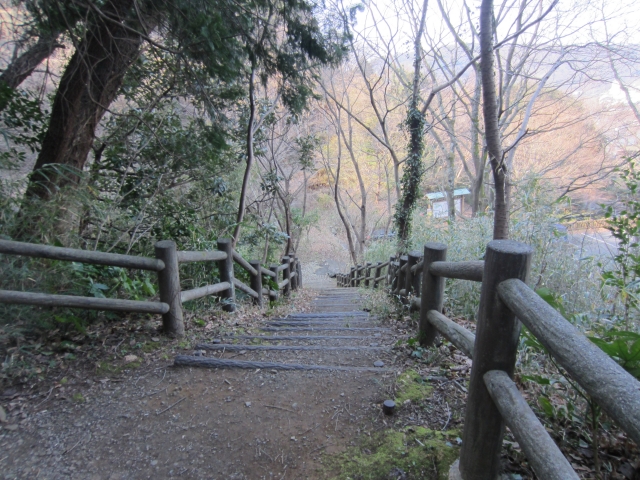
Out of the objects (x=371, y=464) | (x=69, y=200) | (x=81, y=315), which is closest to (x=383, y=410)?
(x=371, y=464)

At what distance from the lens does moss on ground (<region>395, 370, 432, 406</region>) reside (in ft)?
6.70

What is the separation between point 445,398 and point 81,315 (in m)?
3.04

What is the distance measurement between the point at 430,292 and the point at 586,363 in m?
1.84

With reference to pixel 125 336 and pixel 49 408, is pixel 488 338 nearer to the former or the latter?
pixel 49 408

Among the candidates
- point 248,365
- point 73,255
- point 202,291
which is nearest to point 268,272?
point 202,291

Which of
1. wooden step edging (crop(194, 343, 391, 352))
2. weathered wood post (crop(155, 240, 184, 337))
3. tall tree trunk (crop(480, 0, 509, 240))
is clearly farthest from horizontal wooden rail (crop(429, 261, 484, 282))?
tall tree trunk (crop(480, 0, 509, 240))

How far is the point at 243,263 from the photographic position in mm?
4895

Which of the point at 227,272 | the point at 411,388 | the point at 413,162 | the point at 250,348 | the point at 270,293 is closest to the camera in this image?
the point at 411,388

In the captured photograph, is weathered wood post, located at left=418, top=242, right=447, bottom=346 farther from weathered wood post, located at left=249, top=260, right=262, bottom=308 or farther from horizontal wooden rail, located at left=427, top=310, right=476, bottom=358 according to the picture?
weathered wood post, located at left=249, top=260, right=262, bottom=308

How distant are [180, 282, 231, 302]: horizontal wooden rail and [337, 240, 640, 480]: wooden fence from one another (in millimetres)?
2472

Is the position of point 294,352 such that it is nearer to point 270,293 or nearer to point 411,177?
point 270,293

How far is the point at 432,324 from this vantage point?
252 centimetres

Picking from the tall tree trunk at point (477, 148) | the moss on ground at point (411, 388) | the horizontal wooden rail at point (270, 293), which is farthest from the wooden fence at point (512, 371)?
the tall tree trunk at point (477, 148)

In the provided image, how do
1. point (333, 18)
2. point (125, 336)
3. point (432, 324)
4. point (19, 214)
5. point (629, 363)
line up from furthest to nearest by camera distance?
point (333, 18) → point (19, 214) → point (125, 336) → point (432, 324) → point (629, 363)
